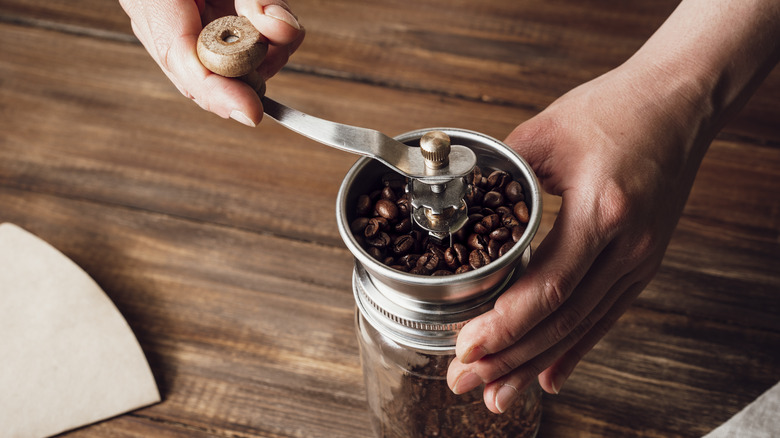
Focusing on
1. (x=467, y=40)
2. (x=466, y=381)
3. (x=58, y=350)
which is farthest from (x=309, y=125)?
(x=467, y=40)

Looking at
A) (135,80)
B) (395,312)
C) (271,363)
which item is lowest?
(271,363)

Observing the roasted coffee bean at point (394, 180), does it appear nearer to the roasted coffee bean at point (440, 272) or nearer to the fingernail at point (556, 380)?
the roasted coffee bean at point (440, 272)

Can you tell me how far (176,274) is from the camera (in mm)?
1109

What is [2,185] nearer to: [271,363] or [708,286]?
[271,363]

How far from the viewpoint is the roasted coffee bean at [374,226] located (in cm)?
67

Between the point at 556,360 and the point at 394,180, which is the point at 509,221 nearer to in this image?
the point at 394,180

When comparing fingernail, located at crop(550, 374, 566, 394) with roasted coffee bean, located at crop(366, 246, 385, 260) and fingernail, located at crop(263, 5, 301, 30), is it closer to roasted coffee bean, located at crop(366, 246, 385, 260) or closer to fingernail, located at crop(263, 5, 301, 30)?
roasted coffee bean, located at crop(366, 246, 385, 260)

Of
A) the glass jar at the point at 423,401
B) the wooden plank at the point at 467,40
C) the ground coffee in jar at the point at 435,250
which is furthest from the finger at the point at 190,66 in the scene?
the wooden plank at the point at 467,40

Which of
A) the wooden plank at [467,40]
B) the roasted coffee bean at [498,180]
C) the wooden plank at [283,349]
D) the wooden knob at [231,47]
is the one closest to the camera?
the wooden knob at [231,47]

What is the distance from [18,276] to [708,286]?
Answer: 1037 mm

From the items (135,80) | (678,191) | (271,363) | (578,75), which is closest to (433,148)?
(678,191)

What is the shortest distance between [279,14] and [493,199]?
0.27m

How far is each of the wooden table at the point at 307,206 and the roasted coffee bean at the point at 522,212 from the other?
42 centimetres

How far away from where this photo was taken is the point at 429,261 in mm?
663
